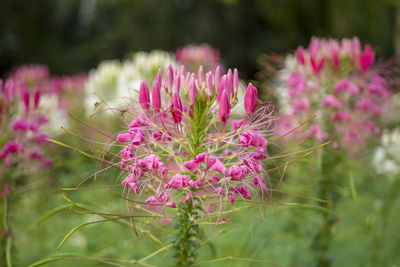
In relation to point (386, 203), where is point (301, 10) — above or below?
above

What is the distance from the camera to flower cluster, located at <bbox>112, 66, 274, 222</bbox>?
1110mm

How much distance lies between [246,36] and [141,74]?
5.44 meters

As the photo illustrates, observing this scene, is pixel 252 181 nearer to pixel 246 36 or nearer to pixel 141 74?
pixel 141 74

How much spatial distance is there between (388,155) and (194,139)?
2.24 m

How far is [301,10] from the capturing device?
5.48 meters

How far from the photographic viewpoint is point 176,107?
1.11 m

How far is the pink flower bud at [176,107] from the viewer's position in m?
1.10

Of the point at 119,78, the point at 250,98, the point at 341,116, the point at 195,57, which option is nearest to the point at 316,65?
the point at 341,116

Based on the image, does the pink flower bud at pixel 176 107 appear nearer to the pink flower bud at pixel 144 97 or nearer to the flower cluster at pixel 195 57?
the pink flower bud at pixel 144 97

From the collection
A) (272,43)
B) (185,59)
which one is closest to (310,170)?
(185,59)

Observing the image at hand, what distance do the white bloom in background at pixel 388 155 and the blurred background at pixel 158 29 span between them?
298 centimetres

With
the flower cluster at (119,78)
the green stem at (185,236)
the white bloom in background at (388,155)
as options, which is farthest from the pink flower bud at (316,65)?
the flower cluster at (119,78)

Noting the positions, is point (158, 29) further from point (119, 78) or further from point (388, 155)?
point (388, 155)

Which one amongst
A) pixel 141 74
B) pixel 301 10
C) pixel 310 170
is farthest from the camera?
pixel 301 10
